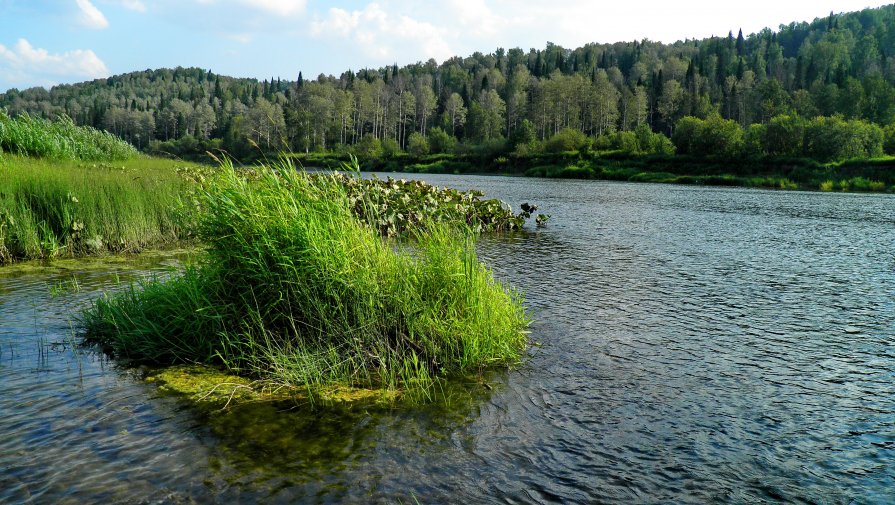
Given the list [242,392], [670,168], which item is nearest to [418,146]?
[670,168]

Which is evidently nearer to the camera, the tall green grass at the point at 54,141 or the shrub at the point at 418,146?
the tall green grass at the point at 54,141

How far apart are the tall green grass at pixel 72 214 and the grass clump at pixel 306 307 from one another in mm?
4550

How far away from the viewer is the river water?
5.25m

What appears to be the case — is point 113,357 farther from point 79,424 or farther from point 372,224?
point 372,224

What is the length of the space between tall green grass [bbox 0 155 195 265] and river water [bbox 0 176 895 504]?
61.2 inches

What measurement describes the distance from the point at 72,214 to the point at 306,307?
919 cm

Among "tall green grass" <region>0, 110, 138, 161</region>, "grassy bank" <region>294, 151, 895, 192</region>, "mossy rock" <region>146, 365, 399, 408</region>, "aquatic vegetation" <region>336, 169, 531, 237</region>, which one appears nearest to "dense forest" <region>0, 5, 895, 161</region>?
"grassy bank" <region>294, 151, 895, 192</region>

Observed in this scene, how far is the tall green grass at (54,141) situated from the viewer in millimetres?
20328

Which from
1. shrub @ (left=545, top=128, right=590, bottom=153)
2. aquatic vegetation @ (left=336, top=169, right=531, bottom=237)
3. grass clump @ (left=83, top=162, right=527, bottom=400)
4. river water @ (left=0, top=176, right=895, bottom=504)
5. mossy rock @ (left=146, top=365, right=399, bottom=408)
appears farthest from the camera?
shrub @ (left=545, top=128, right=590, bottom=153)

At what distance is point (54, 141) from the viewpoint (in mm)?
21656

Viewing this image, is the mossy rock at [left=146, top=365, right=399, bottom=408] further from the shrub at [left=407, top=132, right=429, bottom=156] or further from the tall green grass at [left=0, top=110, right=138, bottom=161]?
the shrub at [left=407, top=132, right=429, bottom=156]

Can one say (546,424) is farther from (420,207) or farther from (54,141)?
(54,141)

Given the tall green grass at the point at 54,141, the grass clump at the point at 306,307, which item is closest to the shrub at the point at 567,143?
the tall green grass at the point at 54,141

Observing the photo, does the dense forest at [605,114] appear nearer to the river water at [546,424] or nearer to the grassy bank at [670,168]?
the grassy bank at [670,168]
